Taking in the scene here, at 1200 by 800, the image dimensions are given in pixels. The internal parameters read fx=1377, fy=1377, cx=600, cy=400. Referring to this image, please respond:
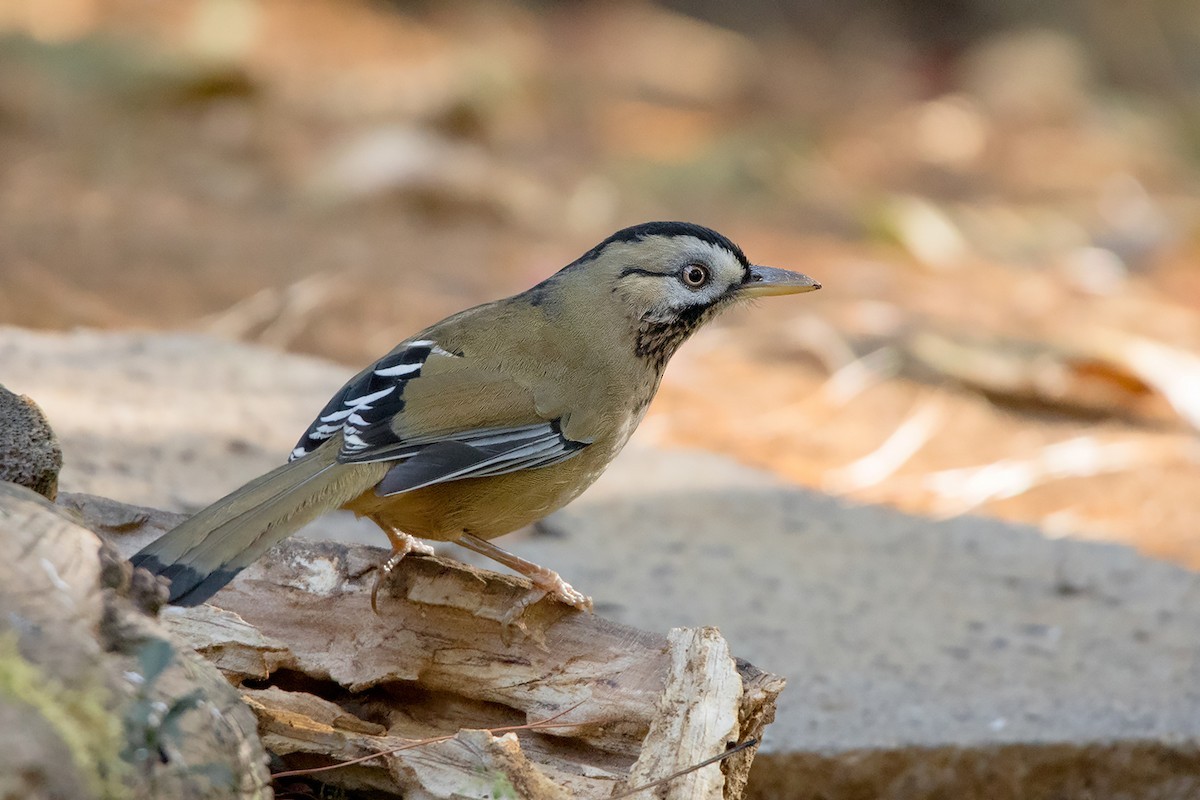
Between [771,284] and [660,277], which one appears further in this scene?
[771,284]

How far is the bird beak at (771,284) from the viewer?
3.90 m

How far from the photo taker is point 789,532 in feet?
17.2

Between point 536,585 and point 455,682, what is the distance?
28 cm

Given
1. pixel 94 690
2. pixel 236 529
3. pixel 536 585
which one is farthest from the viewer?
pixel 536 585

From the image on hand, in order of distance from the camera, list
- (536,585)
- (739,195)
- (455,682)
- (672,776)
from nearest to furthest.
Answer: (672,776) → (455,682) → (536,585) → (739,195)

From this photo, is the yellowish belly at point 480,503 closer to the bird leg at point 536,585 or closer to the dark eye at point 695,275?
the bird leg at point 536,585

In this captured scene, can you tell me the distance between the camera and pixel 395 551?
3.13m

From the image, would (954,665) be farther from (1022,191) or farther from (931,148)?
(931,148)

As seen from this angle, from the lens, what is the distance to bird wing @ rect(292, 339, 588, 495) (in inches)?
122

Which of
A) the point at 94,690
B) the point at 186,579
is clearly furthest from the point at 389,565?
the point at 94,690

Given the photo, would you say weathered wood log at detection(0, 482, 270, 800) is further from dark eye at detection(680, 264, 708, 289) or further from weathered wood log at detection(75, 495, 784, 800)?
dark eye at detection(680, 264, 708, 289)

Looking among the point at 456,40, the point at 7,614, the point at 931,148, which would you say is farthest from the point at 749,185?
the point at 7,614

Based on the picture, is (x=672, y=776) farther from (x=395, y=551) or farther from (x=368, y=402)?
(x=368, y=402)

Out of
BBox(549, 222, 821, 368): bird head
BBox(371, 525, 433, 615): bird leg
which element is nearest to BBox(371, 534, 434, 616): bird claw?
BBox(371, 525, 433, 615): bird leg
